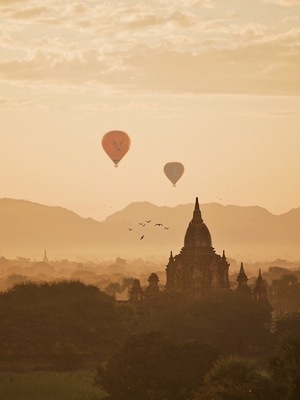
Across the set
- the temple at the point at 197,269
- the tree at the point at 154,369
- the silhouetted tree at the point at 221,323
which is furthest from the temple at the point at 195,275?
the tree at the point at 154,369

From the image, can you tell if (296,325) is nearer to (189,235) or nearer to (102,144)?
(189,235)

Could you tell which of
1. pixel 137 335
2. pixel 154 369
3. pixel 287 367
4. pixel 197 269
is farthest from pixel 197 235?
pixel 287 367

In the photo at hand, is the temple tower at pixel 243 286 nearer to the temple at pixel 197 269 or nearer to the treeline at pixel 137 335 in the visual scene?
the temple at pixel 197 269

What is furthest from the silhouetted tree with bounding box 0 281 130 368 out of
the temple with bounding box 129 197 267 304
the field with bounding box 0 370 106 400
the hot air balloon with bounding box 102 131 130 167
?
the hot air balloon with bounding box 102 131 130 167

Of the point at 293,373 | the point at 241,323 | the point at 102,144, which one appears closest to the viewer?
the point at 293,373

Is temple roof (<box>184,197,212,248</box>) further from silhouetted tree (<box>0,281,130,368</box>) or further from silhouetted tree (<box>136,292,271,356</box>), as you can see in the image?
silhouetted tree (<box>0,281,130,368</box>)

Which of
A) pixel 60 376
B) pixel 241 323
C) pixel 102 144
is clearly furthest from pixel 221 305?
pixel 102 144

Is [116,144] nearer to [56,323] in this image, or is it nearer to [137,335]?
[56,323]
